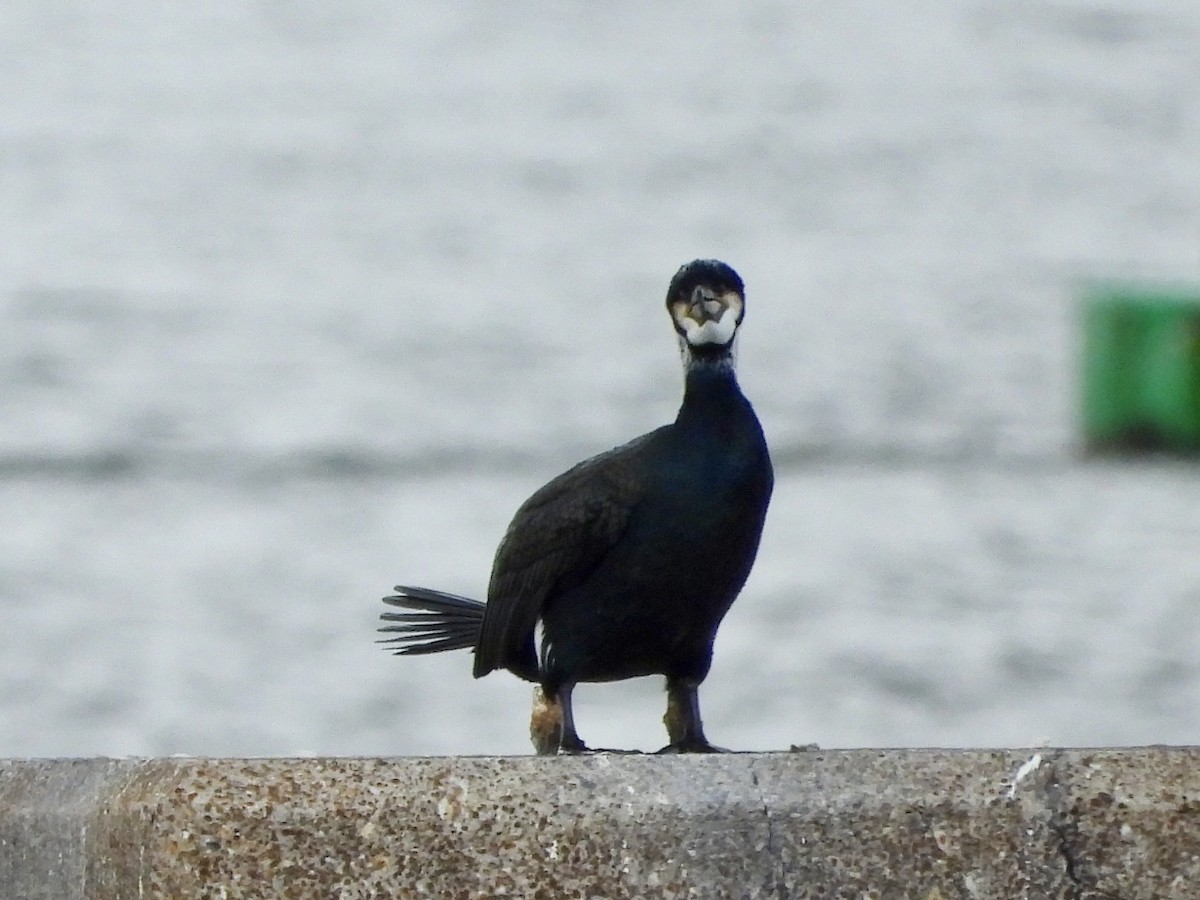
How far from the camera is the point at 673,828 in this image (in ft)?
13.0

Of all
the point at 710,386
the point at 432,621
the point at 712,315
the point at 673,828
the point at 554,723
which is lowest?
the point at 673,828

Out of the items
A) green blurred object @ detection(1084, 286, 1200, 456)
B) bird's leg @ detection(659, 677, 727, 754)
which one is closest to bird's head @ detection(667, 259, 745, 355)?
bird's leg @ detection(659, 677, 727, 754)

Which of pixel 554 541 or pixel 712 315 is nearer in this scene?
pixel 712 315

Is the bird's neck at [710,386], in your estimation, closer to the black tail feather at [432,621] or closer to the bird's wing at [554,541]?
the bird's wing at [554,541]

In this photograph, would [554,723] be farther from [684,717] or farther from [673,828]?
[673,828]

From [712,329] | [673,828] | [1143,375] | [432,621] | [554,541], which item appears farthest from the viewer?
[1143,375]

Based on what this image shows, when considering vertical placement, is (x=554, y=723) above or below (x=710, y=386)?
below

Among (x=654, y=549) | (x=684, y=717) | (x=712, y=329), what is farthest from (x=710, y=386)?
(x=684, y=717)

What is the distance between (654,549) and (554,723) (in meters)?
0.42

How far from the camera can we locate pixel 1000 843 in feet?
13.0

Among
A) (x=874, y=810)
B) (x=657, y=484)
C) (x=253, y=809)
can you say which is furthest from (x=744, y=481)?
(x=253, y=809)

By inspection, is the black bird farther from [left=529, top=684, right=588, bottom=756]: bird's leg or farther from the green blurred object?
the green blurred object

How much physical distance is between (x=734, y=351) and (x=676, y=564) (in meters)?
0.40

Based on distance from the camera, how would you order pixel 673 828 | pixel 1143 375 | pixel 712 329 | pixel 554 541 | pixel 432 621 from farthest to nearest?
pixel 1143 375 → pixel 432 621 → pixel 554 541 → pixel 712 329 → pixel 673 828
